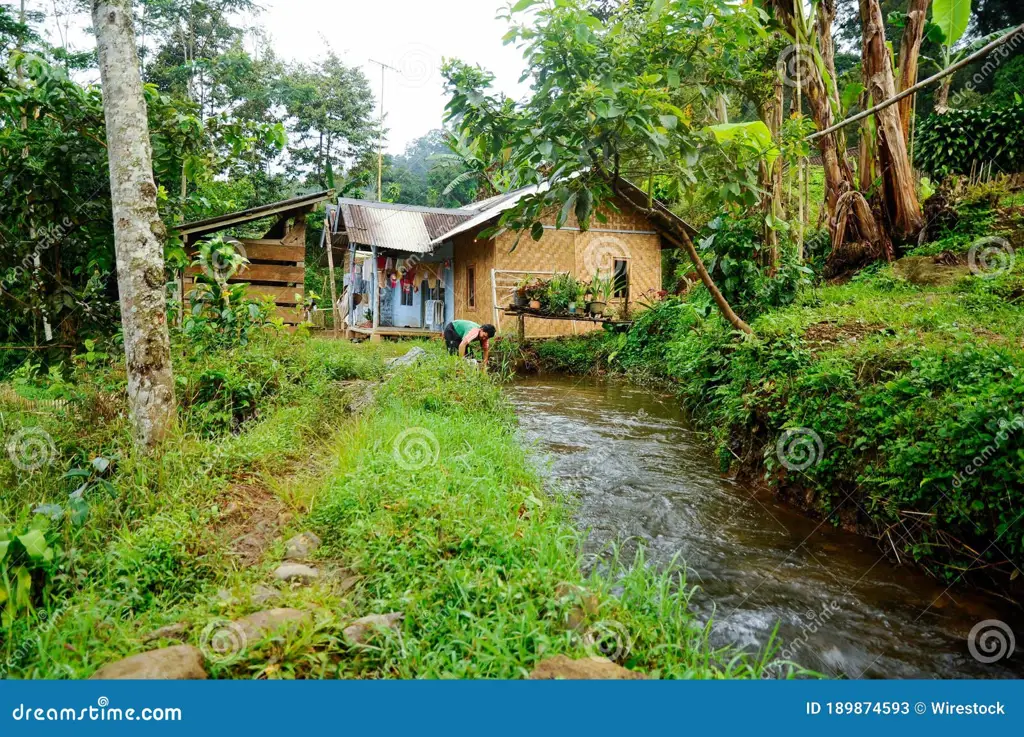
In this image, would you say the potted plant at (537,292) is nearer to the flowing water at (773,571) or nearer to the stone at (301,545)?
the flowing water at (773,571)

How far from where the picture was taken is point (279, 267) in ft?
37.6

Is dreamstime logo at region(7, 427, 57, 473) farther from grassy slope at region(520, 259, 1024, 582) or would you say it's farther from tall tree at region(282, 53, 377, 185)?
tall tree at region(282, 53, 377, 185)

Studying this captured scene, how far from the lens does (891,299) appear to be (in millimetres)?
6887

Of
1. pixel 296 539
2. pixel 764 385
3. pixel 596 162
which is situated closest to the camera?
pixel 296 539

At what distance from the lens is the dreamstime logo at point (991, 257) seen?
700 centimetres

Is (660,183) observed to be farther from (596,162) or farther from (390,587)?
(390,587)

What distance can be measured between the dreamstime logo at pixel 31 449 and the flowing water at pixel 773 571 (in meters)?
3.81

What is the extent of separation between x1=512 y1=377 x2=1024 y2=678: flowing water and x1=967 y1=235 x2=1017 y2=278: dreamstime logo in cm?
418

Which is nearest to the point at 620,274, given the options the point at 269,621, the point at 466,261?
the point at 466,261

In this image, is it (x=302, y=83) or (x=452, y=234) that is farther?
(x=302, y=83)

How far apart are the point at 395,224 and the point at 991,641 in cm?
1687

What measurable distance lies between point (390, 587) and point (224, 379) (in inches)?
124

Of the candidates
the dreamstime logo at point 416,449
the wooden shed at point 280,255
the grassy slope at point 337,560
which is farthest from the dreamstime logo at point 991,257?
the wooden shed at point 280,255

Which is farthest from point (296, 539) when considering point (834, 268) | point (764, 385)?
point (834, 268)
